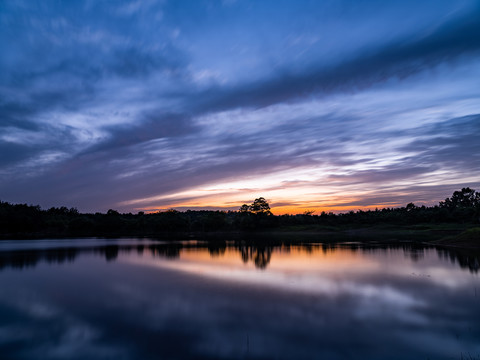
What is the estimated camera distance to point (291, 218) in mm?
114562

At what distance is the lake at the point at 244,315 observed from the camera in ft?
28.0

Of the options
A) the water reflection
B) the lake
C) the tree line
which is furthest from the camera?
the tree line

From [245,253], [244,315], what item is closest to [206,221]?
[245,253]

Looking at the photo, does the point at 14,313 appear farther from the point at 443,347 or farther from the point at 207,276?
the point at 443,347

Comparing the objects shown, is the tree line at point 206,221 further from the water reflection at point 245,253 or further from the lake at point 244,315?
the lake at point 244,315

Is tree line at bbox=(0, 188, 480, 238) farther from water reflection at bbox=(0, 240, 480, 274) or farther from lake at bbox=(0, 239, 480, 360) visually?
lake at bbox=(0, 239, 480, 360)

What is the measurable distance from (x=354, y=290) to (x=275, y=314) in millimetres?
6095

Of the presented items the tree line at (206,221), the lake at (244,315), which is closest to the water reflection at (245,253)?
the lake at (244,315)

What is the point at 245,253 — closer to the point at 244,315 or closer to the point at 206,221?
the point at 244,315

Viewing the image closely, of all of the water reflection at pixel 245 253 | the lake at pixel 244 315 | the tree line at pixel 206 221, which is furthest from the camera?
the tree line at pixel 206 221

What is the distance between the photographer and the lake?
8547 mm

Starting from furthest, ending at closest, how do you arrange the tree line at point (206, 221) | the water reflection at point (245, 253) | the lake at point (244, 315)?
the tree line at point (206, 221) < the water reflection at point (245, 253) < the lake at point (244, 315)

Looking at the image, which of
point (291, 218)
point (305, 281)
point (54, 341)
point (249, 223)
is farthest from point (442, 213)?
point (54, 341)

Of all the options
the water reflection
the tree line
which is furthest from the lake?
the tree line
